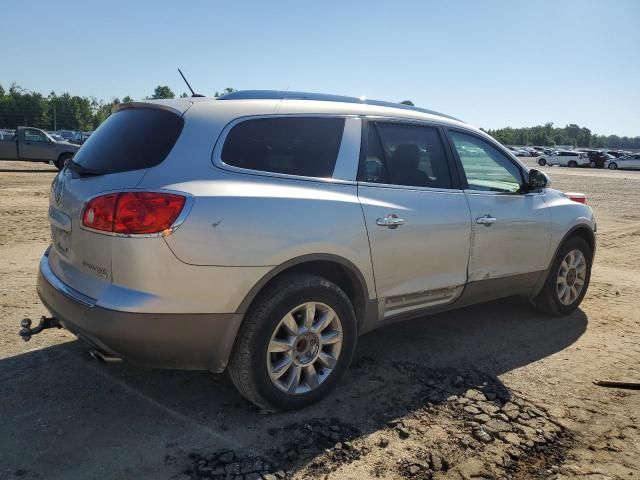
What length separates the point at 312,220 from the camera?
10.2 ft

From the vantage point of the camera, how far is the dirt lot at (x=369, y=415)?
9.14 ft

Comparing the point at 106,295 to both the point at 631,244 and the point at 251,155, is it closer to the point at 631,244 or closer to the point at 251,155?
the point at 251,155

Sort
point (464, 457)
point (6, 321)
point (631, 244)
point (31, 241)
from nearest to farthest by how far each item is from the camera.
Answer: point (464, 457) → point (6, 321) → point (31, 241) → point (631, 244)

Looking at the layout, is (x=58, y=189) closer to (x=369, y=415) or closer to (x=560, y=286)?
(x=369, y=415)

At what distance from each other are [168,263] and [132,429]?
3.35 feet

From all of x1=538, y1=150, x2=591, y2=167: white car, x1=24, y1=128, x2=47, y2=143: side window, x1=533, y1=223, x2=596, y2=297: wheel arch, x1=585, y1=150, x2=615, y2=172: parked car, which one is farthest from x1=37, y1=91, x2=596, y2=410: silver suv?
x1=538, y1=150, x2=591, y2=167: white car

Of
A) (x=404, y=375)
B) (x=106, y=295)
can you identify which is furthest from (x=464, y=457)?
(x=106, y=295)

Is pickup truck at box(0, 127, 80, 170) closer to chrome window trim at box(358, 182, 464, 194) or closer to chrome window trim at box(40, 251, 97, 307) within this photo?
chrome window trim at box(40, 251, 97, 307)

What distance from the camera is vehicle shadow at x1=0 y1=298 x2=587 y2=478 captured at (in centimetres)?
279

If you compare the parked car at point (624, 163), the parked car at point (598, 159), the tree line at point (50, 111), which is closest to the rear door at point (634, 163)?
the parked car at point (624, 163)

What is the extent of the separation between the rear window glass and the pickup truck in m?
19.3

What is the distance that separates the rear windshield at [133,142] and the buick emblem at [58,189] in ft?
0.53

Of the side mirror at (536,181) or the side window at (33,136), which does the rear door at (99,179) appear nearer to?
the side mirror at (536,181)

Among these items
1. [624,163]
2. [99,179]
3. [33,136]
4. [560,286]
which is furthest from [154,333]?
[624,163]
